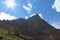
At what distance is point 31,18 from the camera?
46.3 meters

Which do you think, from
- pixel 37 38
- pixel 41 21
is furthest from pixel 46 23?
pixel 37 38

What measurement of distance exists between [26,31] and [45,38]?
17.0ft

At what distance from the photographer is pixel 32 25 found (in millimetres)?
45969

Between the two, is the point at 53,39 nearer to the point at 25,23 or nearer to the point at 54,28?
the point at 54,28

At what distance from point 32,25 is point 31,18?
5.97 ft

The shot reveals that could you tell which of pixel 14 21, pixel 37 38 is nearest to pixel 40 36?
pixel 37 38

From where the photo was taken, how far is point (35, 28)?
46.2 m

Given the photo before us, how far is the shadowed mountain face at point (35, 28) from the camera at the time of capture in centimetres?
4469

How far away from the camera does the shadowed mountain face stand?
4469cm

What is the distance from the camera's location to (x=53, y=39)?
144ft

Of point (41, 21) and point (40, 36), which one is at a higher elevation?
point (41, 21)

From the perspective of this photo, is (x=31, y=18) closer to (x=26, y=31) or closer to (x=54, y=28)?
(x=26, y=31)

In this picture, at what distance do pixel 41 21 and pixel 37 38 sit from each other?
4470mm

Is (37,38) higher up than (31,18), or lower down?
lower down
